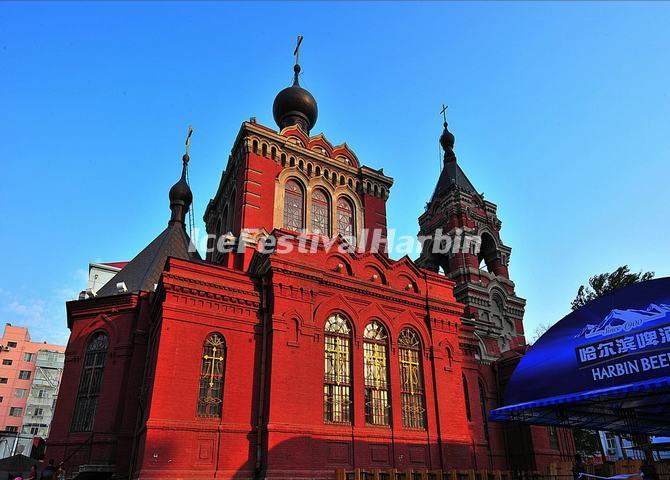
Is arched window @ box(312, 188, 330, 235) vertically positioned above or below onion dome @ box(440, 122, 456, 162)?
below

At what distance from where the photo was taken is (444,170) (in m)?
39.8

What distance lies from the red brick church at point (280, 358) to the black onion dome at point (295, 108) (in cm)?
279

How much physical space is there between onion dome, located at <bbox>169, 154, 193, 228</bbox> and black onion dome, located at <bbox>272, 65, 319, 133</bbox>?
6.71 m

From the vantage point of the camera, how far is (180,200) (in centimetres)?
2877

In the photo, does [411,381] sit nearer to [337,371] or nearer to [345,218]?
[337,371]

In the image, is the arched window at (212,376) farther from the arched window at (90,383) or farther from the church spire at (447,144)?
the church spire at (447,144)

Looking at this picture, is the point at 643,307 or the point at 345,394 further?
the point at 345,394

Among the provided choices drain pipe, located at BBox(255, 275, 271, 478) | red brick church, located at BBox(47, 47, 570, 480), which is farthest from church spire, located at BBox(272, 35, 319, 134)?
drain pipe, located at BBox(255, 275, 271, 478)

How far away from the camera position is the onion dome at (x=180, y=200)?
93.2 feet

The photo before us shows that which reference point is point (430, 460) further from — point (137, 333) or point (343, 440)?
point (137, 333)

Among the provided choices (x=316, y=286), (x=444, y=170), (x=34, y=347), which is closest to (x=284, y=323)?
(x=316, y=286)

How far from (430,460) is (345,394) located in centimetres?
393

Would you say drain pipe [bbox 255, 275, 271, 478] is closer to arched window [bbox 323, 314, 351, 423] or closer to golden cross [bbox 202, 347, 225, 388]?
golden cross [bbox 202, 347, 225, 388]

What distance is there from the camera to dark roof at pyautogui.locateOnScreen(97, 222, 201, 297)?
21531mm
